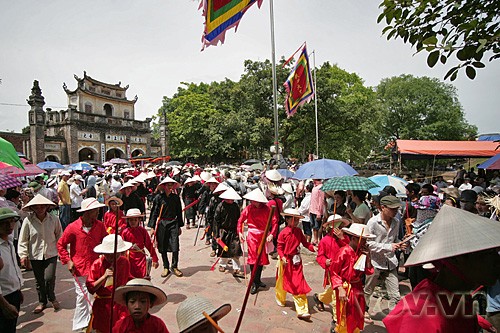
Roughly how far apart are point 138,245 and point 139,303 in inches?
83.0

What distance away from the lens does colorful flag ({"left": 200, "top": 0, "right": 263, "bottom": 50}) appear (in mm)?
7273

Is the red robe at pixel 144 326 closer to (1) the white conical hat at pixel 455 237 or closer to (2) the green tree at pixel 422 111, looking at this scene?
(1) the white conical hat at pixel 455 237

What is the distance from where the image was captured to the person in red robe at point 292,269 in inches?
167

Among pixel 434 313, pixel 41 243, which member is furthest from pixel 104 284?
pixel 434 313

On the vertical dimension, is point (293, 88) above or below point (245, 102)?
below

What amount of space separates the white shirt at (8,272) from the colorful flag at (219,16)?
614cm

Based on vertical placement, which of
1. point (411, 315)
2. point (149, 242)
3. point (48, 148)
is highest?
point (48, 148)

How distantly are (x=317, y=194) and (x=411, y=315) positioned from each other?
586 centimetres

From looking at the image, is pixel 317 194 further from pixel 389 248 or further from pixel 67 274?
pixel 67 274

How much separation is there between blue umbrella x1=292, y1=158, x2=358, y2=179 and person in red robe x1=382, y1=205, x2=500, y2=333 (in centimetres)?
503

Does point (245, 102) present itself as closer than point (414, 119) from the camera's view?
Yes

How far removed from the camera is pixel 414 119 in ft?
108

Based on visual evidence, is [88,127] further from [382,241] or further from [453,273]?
[453,273]

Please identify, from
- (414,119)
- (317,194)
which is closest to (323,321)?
(317,194)
